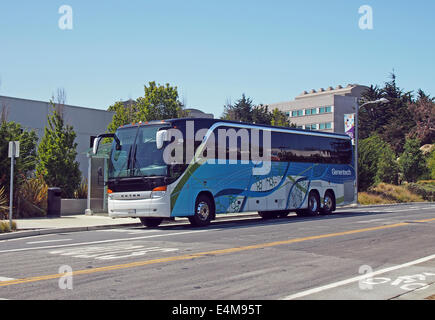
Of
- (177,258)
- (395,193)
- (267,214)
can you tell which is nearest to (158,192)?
(177,258)

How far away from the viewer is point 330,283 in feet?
26.4

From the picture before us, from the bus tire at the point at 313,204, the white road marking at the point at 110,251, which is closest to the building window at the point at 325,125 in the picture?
the bus tire at the point at 313,204

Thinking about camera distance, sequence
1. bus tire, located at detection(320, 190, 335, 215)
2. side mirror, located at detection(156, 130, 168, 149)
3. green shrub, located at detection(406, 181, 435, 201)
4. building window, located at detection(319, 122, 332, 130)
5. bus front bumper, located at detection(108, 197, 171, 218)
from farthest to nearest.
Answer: building window, located at detection(319, 122, 332, 130) < green shrub, located at detection(406, 181, 435, 201) < bus tire, located at detection(320, 190, 335, 215) < bus front bumper, located at detection(108, 197, 171, 218) < side mirror, located at detection(156, 130, 168, 149)

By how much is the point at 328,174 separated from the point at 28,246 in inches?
605

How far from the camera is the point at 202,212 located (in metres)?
18.3

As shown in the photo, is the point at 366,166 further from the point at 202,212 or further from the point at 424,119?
the point at 424,119

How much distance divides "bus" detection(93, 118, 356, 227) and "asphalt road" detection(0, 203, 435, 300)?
1.97 meters

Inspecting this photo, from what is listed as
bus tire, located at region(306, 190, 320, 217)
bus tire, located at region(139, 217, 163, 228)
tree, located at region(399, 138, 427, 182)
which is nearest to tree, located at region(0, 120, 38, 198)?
bus tire, located at region(139, 217, 163, 228)

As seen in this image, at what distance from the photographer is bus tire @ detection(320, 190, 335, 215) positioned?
968 inches

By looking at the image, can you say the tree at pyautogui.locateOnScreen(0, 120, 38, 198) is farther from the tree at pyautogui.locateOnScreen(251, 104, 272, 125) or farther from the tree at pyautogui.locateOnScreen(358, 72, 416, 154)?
the tree at pyautogui.locateOnScreen(358, 72, 416, 154)

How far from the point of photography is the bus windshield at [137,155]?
681 inches

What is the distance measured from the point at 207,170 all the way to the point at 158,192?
7.10 feet

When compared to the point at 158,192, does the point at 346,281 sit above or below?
below
